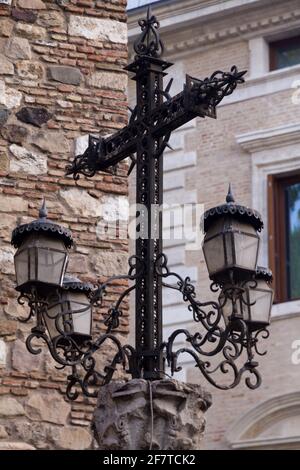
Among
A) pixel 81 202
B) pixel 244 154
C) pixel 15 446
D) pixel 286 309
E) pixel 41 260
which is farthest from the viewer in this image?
pixel 244 154

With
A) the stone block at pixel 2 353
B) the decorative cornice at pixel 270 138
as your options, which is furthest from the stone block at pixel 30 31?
the decorative cornice at pixel 270 138

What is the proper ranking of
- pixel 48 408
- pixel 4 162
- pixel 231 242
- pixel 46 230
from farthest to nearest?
pixel 4 162, pixel 48 408, pixel 46 230, pixel 231 242

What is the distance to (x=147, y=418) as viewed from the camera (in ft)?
27.4

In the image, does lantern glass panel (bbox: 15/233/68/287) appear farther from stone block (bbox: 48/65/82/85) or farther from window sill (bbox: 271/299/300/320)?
window sill (bbox: 271/299/300/320)

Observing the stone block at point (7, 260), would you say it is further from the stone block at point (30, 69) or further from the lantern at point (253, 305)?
the lantern at point (253, 305)

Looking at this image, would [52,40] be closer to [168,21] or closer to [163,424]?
[163,424]

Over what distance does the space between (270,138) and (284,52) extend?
116 cm

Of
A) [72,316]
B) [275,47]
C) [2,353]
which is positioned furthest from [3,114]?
[275,47]

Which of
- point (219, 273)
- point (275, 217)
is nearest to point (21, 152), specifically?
point (219, 273)

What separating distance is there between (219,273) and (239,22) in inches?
466

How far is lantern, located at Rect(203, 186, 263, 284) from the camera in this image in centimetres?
856

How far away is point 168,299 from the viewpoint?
19.7 m

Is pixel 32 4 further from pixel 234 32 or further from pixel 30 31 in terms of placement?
pixel 234 32

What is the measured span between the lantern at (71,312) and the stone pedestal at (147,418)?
2.05 ft
